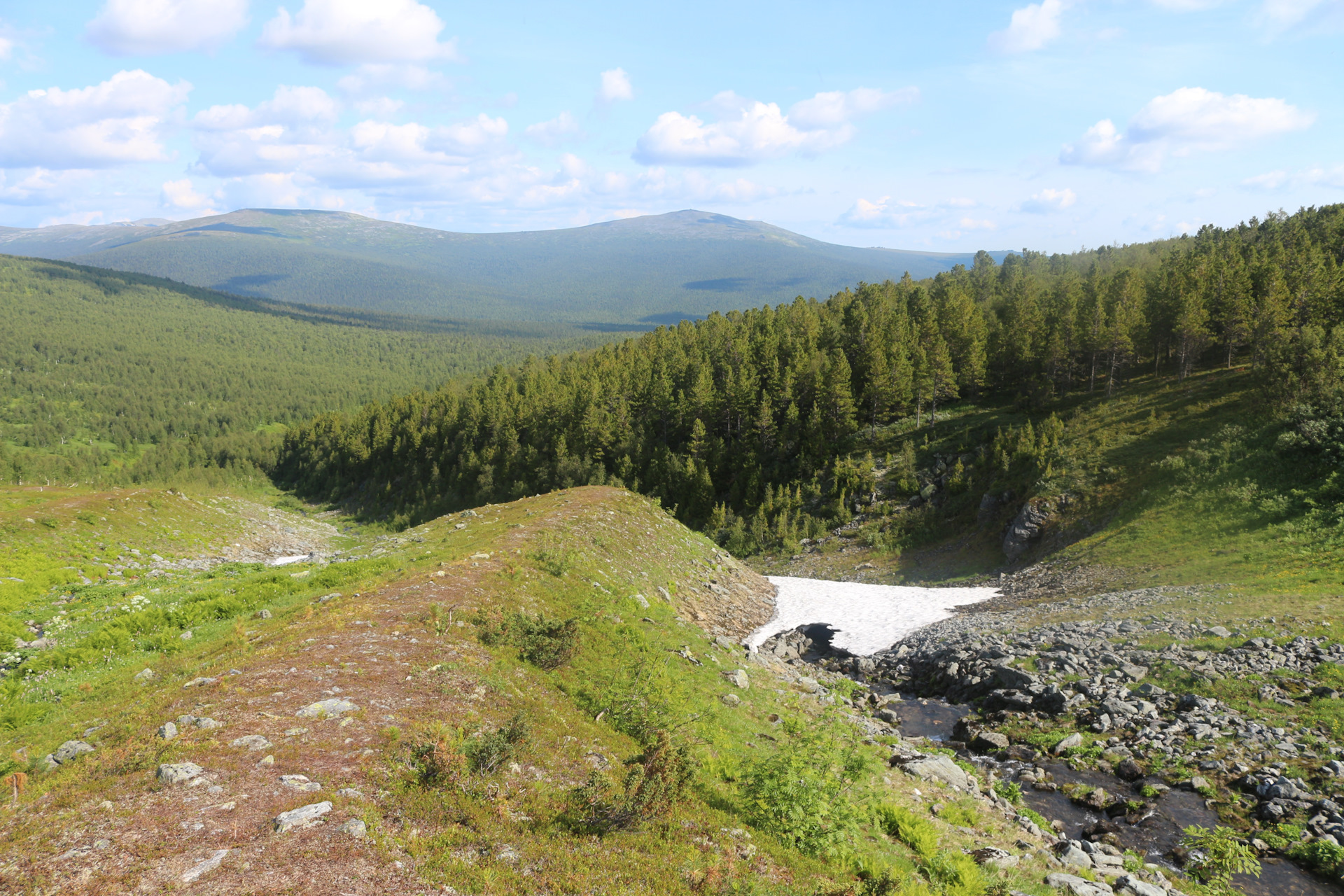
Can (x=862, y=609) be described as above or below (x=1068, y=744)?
below

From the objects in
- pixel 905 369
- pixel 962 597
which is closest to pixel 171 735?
pixel 962 597

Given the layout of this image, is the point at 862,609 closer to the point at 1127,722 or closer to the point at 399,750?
the point at 1127,722

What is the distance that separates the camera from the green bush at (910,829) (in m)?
10.5

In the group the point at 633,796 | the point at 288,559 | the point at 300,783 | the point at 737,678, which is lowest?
the point at 288,559

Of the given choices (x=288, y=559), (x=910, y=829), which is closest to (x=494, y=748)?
(x=910, y=829)

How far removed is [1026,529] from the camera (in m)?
42.5

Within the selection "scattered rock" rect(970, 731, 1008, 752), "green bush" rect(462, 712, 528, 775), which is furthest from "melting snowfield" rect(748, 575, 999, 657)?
"green bush" rect(462, 712, 528, 775)

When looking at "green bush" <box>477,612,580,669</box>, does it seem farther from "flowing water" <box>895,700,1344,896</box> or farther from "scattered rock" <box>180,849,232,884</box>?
"flowing water" <box>895,700,1344,896</box>

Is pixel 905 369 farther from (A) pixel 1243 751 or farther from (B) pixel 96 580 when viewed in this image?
(B) pixel 96 580

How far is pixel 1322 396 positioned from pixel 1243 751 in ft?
107

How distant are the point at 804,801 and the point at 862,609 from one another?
2611 cm

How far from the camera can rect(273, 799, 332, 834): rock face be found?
721cm

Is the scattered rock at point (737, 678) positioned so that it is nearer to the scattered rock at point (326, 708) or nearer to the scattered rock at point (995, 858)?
the scattered rock at point (995, 858)

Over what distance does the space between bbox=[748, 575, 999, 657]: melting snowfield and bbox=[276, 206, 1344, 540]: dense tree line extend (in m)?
18.0
